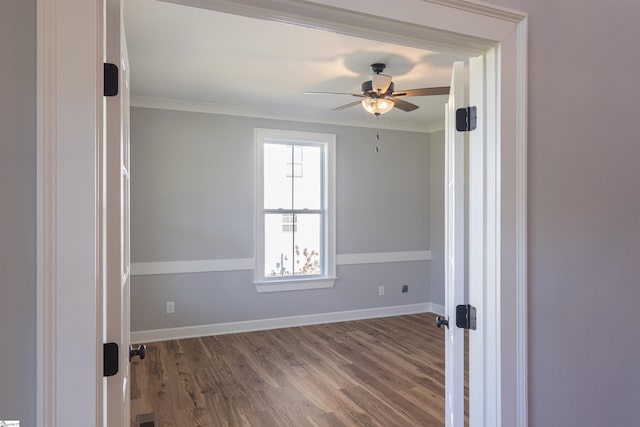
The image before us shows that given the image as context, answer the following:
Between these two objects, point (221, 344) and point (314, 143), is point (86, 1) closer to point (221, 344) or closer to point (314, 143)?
point (221, 344)

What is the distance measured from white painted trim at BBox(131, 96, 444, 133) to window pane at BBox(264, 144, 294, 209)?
0.37 m

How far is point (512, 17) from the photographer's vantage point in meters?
1.28

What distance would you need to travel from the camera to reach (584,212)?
4.70 ft

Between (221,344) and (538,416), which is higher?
(538,416)

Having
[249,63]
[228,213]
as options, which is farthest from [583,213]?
[228,213]

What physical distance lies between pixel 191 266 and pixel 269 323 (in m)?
1.13

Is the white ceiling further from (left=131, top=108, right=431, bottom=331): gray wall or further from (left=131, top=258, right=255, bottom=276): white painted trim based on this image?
(left=131, top=258, right=255, bottom=276): white painted trim

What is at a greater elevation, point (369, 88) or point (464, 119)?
point (369, 88)

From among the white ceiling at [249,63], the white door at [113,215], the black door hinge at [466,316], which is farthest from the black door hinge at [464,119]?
the white door at [113,215]

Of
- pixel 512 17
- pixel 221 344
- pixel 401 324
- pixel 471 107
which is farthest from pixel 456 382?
pixel 401 324

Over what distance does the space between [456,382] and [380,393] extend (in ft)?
5.60

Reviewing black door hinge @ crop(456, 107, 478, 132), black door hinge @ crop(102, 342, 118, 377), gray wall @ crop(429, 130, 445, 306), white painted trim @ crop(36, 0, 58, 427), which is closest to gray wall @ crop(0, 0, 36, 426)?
white painted trim @ crop(36, 0, 58, 427)

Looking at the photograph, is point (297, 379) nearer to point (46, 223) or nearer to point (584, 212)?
point (584, 212)

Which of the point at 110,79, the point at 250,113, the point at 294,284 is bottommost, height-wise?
the point at 294,284
